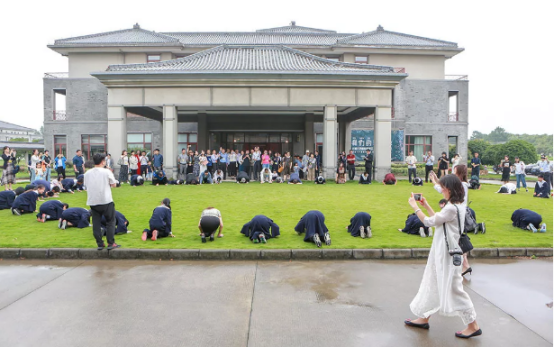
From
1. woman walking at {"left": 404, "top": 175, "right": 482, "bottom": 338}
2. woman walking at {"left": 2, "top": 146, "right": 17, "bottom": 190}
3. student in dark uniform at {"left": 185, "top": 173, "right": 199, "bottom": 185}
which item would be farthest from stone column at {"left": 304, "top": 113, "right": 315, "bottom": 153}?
woman walking at {"left": 404, "top": 175, "right": 482, "bottom": 338}

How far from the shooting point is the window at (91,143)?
110 feet

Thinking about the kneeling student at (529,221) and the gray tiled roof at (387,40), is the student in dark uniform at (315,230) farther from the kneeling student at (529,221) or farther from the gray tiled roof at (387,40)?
the gray tiled roof at (387,40)

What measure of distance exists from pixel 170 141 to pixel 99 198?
14.4m

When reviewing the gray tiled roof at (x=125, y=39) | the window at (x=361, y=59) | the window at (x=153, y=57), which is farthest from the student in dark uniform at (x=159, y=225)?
the window at (x=361, y=59)

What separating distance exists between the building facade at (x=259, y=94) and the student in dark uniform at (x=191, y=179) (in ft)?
6.73

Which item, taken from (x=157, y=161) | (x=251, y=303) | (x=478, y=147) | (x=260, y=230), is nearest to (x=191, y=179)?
(x=157, y=161)

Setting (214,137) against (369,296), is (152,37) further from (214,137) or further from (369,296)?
(369,296)

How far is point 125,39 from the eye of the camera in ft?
112

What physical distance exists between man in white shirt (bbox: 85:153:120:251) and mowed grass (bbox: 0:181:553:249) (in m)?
0.42

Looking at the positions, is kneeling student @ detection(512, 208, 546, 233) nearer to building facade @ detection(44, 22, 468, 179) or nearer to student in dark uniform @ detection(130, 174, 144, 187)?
building facade @ detection(44, 22, 468, 179)

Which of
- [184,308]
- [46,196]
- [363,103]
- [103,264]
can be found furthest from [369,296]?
[363,103]

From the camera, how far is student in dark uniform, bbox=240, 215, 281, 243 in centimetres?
793

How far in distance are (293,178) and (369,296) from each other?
1490cm

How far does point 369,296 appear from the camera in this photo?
17.1 ft
